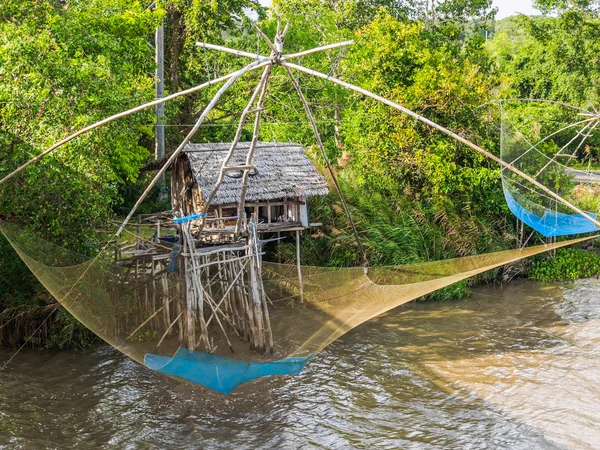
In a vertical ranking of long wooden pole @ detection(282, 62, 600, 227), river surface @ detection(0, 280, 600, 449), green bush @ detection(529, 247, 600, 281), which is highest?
long wooden pole @ detection(282, 62, 600, 227)

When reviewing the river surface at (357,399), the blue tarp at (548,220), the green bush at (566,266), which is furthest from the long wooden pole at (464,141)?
the green bush at (566,266)

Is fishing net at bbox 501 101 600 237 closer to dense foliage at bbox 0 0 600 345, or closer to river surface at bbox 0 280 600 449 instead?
dense foliage at bbox 0 0 600 345

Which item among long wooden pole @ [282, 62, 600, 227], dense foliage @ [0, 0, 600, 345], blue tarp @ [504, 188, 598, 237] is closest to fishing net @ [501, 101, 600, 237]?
blue tarp @ [504, 188, 598, 237]

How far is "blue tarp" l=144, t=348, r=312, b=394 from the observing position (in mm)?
5586

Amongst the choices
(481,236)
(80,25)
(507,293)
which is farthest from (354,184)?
(80,25)

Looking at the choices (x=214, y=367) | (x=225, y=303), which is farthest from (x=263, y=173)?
(x=214, y=367)

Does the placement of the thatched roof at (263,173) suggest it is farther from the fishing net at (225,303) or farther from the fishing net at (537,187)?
the fishing net at (537,187)

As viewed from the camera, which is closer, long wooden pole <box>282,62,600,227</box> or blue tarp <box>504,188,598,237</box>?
long wooden pole <box>282,62,600,227</box>

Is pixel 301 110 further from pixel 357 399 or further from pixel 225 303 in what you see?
pixel 357 399

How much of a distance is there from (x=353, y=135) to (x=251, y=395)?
6899 millimetres

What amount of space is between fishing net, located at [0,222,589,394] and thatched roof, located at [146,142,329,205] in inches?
48.4

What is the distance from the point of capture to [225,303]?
8.62 metres

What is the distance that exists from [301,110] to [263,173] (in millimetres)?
4989

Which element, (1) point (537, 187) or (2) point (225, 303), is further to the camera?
(1) point (537, 187)
